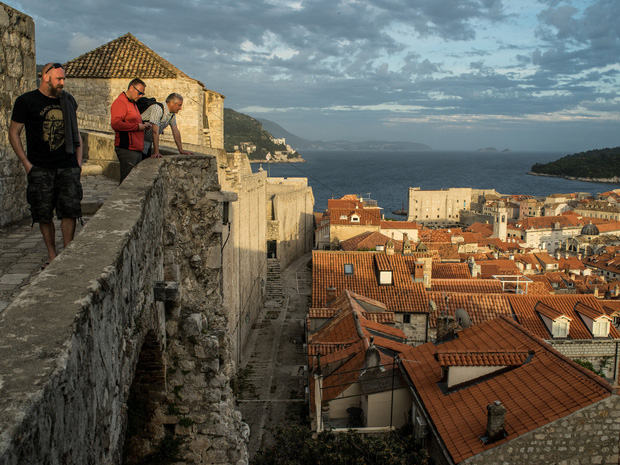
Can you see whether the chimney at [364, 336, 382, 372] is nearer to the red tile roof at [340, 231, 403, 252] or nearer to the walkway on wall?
the walkway on wall

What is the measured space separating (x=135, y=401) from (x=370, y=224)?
31514mm

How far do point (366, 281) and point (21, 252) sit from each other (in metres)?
17.4

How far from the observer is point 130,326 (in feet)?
9.59

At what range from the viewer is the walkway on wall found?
47.6 ft

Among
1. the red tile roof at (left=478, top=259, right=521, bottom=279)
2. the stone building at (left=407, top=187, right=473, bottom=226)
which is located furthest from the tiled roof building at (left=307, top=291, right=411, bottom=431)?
the stone building at (left=407, top=187, right=473, bottom=226)

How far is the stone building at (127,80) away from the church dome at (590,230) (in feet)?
233

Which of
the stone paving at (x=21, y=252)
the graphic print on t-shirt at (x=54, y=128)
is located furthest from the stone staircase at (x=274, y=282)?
the graphic print on t-shirt at (x=54, y=128)

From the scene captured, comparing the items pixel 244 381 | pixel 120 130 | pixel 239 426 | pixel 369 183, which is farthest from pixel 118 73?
pixel 369 183

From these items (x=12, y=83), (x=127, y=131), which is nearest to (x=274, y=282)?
(x=12, y=83)

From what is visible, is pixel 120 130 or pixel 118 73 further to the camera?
pixel 118 73

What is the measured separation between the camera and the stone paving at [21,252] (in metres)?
3.81

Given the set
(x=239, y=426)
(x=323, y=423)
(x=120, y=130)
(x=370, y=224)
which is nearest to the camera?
(x=239, y=426)

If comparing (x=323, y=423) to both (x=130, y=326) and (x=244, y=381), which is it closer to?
(x=244, y=381)

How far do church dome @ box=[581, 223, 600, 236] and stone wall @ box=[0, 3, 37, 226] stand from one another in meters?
82.4
